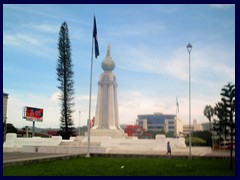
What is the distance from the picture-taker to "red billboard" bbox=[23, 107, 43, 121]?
111 feet

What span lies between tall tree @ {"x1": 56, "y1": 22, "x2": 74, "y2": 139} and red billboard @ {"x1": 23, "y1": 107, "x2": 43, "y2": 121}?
355 centimetres

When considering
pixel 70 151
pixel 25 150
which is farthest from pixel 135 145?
pixel 25 150

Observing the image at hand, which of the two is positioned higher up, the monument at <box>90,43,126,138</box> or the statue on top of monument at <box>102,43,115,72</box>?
the statue on top of monument at <box>102,43,115,72</box>

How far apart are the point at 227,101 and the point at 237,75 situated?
5427 mm

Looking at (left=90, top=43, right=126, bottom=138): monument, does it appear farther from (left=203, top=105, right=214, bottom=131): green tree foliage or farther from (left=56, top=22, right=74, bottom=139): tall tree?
(left=203, top=105, right=214, bottom=131): green tree foliage

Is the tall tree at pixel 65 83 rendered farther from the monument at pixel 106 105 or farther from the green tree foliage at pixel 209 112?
the green tree foliage at pixel 209 112

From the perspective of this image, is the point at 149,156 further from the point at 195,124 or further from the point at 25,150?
the point at 195,124

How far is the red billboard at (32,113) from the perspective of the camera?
33891mm

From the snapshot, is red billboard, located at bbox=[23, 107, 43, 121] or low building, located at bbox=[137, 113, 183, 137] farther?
low building, located at bbox=[137, 113, 183, 137]

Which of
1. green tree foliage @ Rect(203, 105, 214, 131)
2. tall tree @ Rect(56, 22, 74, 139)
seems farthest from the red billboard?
green tree foliage @ Rect(203, 105, 214, 131)

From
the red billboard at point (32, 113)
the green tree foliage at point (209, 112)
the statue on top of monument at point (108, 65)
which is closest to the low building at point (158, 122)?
the green tree foliage at point (209, 112)

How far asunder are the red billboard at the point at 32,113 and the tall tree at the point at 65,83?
3550 mm

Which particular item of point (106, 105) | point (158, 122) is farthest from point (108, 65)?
point (158, 122)

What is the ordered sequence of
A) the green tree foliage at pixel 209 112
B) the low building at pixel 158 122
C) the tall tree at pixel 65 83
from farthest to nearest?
the low building at pixel 158 122, the green tree foliage at pixel 209 112, the tall tree at pixel 65 83
